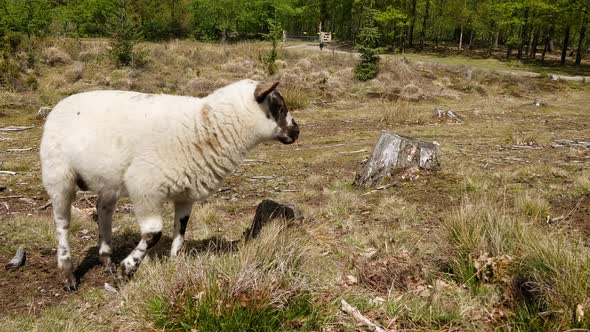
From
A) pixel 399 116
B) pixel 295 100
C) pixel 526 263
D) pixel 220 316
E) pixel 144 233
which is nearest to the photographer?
pixel 220 316

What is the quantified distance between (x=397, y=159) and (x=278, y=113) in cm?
478

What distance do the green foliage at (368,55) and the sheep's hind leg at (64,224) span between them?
25667 mm

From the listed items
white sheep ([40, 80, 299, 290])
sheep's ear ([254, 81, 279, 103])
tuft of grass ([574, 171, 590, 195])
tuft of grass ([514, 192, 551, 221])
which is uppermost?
sheep's ear ([254, 81, 279, 103])

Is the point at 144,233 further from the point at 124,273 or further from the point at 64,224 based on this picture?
the point at 64,224

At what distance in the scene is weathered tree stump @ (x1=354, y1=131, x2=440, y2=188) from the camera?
938 centimetres

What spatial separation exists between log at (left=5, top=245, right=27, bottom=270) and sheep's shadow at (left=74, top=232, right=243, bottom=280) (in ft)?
2.12

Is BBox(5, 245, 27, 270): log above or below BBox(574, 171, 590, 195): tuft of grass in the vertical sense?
below

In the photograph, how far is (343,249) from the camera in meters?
5.94

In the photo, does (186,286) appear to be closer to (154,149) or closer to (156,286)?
(156,286)

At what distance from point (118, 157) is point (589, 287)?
4.32m

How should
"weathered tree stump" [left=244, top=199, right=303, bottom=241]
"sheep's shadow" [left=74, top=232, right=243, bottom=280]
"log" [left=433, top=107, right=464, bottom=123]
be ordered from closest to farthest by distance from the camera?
"sheep's shadow" [left=74, top=232, right=243, bottom=280] < "weathered tree stump" [left=244, top=199, right=303, bottom=241] < "log" [left=433, top=107, right=464, bottom=123]

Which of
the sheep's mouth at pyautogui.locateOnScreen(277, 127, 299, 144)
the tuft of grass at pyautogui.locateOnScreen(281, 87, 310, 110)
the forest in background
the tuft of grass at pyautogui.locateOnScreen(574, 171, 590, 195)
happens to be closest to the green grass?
the sheep's mouth at pyautogui.locateOnScreen(277, 127, 299, 144)

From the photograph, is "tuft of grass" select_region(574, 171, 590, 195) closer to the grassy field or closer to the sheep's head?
the grassy field

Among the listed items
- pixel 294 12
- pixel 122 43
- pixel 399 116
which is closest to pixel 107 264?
pixel 399 116
